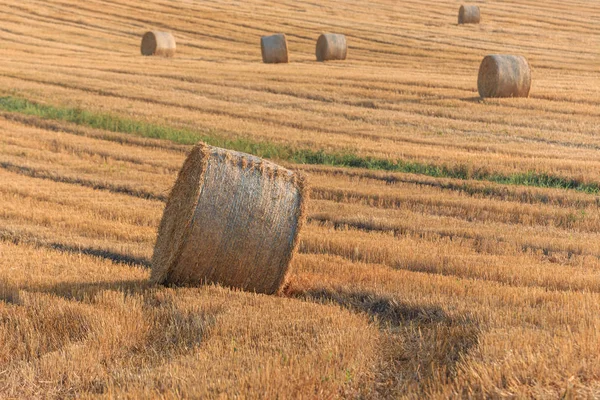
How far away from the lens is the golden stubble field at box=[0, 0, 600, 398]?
17.8 feet

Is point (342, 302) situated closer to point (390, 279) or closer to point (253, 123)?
point (390, 279)

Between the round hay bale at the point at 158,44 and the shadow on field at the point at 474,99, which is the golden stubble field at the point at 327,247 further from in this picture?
the round hay bale at the point at 158,44

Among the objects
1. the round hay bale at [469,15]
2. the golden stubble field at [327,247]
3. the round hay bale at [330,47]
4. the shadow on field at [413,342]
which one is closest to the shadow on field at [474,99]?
the golden stubble field at [327,247]

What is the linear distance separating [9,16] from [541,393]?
43.4 meters

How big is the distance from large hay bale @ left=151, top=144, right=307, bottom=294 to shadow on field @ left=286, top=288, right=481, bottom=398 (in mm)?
718

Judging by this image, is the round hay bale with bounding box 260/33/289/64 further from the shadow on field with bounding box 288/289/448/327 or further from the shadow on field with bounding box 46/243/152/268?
the shadow on field with bounding box 288/289/448/327

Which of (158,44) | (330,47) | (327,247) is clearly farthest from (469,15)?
(327,247)

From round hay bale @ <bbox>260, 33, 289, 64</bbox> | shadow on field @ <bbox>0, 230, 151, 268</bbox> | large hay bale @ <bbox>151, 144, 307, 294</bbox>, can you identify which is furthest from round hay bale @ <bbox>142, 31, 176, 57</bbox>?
large hay bale @ <bbox>151, 144, 307, 294</bbox>

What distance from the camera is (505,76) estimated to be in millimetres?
23047

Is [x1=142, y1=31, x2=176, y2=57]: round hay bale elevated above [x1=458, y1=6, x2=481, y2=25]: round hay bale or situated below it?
below

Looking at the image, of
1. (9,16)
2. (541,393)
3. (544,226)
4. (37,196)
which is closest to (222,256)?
(541,393)

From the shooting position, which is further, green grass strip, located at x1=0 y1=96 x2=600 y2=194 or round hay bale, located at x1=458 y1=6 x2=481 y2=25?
round hay bale, located at x1=458 y1=6 x2=481 y2=25

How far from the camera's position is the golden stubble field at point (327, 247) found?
544 cm

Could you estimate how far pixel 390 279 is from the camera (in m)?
8.15
